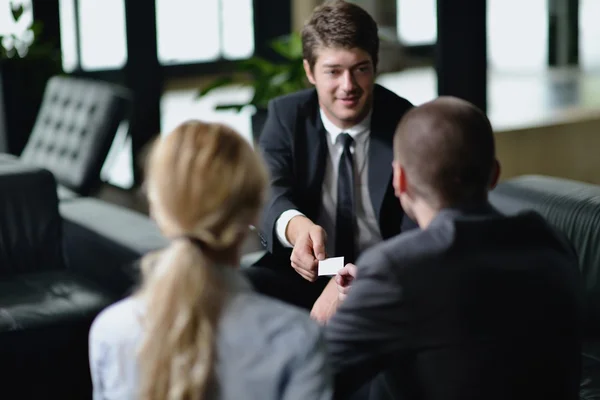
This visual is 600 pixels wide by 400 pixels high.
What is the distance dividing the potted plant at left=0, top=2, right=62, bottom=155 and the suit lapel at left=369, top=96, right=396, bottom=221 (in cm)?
382

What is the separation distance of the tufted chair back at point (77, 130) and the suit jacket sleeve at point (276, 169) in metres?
2.41

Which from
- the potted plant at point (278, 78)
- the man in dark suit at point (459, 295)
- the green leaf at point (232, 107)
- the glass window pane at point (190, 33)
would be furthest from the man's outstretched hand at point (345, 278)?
the glass window pane at point (190, 33)

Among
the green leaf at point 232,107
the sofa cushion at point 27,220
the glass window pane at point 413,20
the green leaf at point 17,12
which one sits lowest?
the sofa cushion at point 27,220

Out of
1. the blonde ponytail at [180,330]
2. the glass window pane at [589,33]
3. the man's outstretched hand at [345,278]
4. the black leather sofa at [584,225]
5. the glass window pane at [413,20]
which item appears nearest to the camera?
the blonde ponytail at [180,330]

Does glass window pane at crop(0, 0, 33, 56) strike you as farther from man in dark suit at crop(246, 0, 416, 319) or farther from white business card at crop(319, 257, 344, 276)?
white business card at crop(319, 257, 344, 276)

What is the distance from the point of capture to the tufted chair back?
5254 millimetres

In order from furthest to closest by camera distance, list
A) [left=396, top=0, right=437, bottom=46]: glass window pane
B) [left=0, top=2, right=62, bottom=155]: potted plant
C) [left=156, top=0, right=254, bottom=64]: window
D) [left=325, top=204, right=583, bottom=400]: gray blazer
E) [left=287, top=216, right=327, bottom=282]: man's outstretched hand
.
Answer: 1. [left=156, top=0, right=254, bottom=64]: window
2. [left=396, top=0, right=437, bottom=46]: glass window pane
3. [left=0, top=2, right=62, bottom=155]: potted plant
4. [left=287, top=216, right=327, bottom=282]: man's outstretched hand
5. [left=325, top=204, right=583, bottom=400]: gray blazer

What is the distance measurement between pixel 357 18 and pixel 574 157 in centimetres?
339

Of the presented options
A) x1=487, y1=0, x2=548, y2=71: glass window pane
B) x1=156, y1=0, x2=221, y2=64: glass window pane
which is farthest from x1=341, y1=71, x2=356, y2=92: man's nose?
x1=156, y1=0, x2=221, y2=64: glass window pane

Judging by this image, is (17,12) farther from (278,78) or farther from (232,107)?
(278,78)

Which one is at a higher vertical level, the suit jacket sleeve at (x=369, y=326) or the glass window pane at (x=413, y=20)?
the glass window pane at (x=413, y=20)

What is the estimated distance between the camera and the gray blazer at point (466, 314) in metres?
1.80

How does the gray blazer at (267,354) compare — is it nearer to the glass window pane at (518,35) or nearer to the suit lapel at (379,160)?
the suit lapel at (379,160)

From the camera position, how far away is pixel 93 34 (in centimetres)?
738
